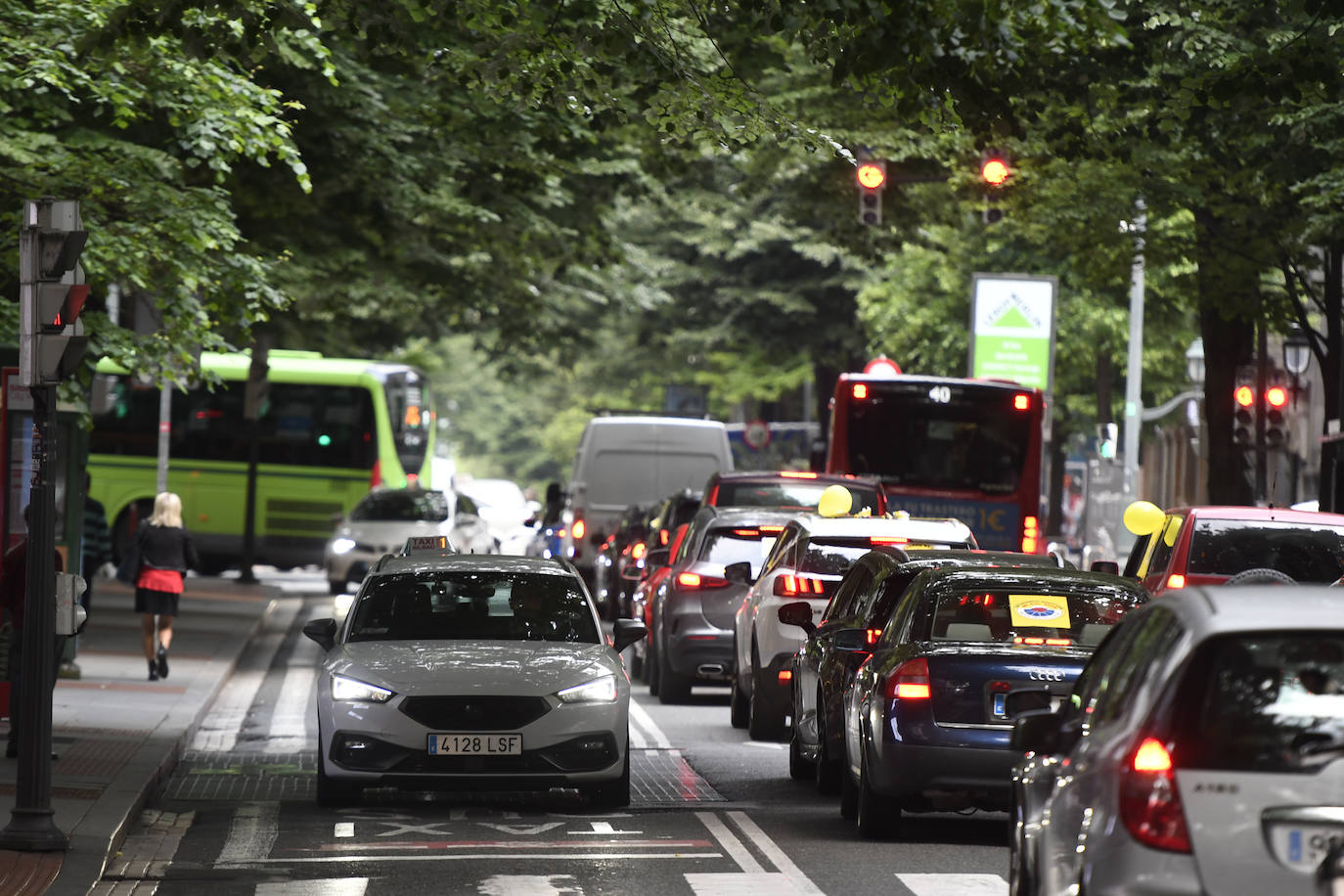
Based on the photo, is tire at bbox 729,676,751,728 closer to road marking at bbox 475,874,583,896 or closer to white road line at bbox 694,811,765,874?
white road line at bbox 694,811,765,874

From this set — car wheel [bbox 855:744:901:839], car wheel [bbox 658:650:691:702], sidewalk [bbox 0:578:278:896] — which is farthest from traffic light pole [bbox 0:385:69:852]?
car wheel [bbox 658:650:691:702]

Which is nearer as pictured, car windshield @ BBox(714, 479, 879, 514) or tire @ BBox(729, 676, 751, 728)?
tire @ BBox(729, 676, 751, 728)

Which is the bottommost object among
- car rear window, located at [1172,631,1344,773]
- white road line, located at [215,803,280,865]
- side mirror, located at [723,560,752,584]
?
white road line, located at [215,803,280,865]

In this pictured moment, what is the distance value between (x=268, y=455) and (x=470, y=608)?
2908 cm

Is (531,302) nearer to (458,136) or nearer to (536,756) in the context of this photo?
(458,136)

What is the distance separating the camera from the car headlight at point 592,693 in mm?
13297

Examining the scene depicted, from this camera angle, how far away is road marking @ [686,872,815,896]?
10367 millimetres

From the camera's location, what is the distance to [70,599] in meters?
11.9

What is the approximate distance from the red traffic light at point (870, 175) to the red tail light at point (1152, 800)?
64.5 feet

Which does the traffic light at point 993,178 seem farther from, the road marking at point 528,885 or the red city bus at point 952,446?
the road marking at point 528,885

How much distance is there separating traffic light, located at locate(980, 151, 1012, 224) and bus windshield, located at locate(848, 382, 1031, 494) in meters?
2.06

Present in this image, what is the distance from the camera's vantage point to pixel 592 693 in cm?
1337

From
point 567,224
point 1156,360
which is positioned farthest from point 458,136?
point 1156,360

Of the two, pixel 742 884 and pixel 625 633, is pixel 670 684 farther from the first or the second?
pixel 742 884
